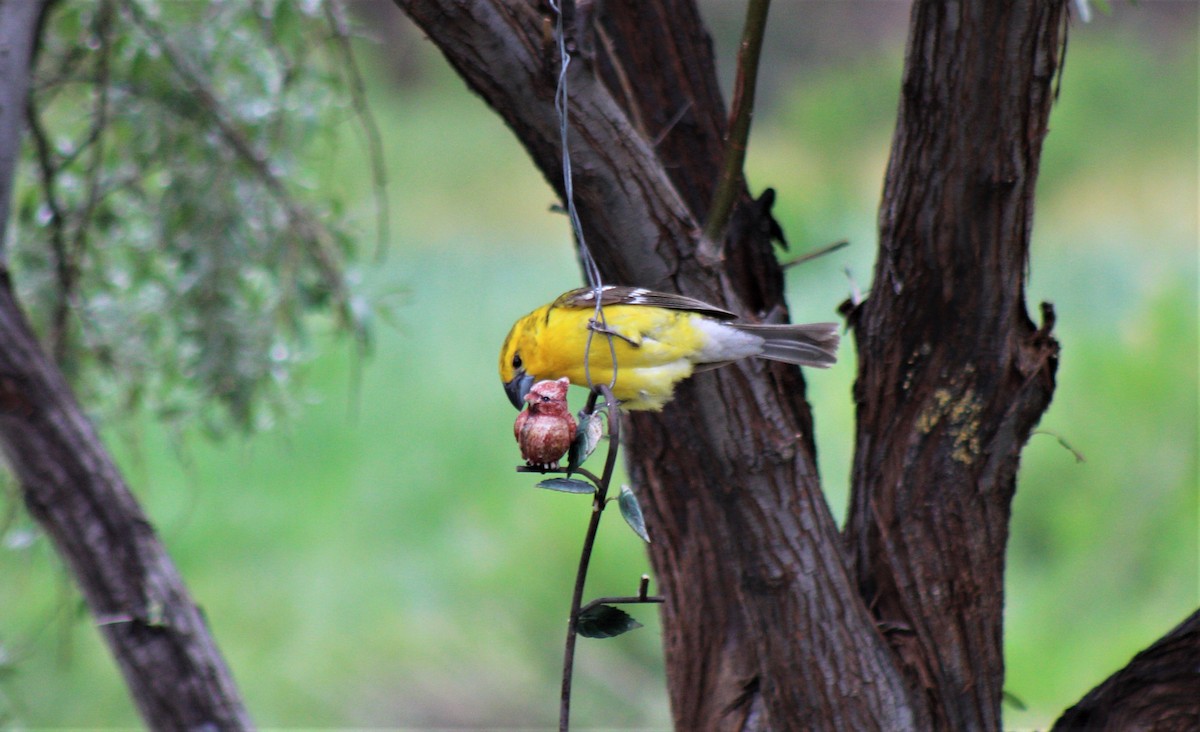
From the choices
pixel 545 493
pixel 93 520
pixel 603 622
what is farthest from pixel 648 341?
pixel 545 493

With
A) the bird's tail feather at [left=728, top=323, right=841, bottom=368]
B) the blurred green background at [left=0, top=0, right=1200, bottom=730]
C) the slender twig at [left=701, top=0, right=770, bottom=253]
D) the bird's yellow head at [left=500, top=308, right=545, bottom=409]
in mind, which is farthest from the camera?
the blurred green background at [left=0, top=0, right=1200, bottom=730]

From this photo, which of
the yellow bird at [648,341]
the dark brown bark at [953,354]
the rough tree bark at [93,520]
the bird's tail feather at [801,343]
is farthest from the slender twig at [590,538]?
the rough tree bark at [93,520]

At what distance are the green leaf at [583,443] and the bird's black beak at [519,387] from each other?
2.71ft

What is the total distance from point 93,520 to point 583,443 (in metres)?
1.27

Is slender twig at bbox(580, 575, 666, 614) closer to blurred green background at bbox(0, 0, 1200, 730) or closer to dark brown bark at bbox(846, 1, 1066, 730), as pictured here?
dark brown bark at bbox(846, 1, 1066, 730)

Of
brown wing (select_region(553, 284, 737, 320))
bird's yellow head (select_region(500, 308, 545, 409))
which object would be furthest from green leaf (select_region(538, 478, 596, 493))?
bird's yellow head (select_region(500, 308, 545, 409))

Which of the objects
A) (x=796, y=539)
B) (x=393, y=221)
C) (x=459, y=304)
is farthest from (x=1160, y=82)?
(x=796, y=539)

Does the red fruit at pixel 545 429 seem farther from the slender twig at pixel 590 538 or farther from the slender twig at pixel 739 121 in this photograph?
the slender twig at pixel 739 121

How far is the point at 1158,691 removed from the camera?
61.2 inches

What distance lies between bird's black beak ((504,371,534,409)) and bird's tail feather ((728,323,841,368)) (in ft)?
1.48

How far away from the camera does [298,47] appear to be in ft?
8.75

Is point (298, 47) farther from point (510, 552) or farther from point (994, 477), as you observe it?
point (510, 552)

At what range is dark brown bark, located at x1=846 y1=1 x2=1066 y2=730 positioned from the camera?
4.90ft

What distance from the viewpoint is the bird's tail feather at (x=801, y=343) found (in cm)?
169
